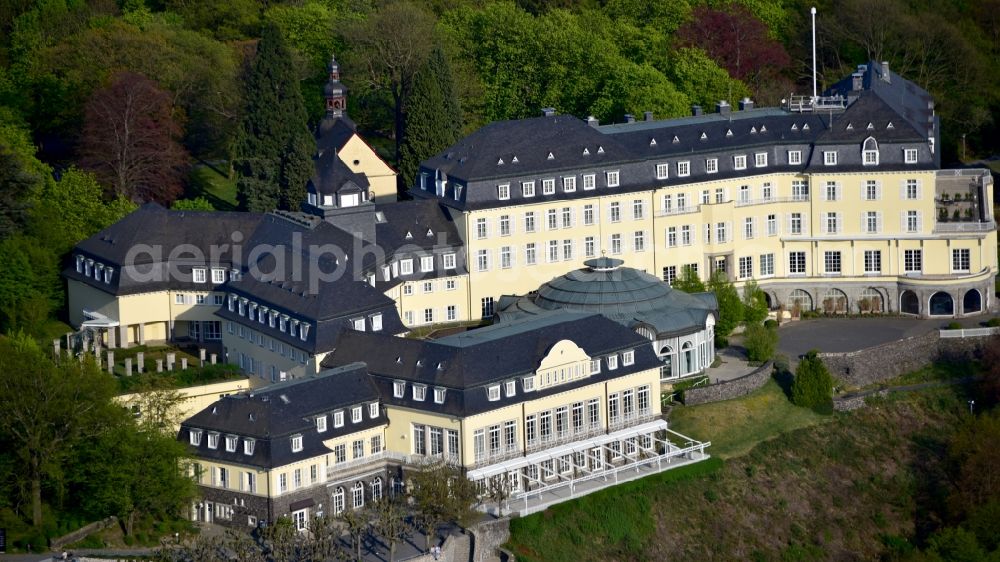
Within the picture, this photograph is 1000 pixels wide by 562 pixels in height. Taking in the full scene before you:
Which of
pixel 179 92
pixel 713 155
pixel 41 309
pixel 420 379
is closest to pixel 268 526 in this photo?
pixel 420 379

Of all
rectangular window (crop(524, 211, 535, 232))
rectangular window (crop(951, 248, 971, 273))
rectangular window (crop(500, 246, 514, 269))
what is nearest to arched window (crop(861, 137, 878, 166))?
rectangular window (crop(951, 248, 971, 273))

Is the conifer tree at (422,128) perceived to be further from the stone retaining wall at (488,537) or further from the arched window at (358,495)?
the stone retaining wall at (488,537)

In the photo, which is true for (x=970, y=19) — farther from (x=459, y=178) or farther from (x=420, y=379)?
(x=420, y=379)

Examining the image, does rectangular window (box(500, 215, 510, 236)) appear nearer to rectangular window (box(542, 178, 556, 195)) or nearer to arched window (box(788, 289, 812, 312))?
rectangular window (box(542, 178, 556, 195))

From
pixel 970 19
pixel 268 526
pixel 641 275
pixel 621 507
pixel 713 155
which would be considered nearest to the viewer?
pixel 268 526

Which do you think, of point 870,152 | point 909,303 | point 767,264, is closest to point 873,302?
point 909,303

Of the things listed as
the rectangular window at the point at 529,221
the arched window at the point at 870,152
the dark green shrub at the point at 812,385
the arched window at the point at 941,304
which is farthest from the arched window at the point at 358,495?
the arched window at the point at 941,304

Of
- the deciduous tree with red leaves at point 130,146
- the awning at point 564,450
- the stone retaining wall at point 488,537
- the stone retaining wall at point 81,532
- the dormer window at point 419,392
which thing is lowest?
the stone retaining wall at point 488,537
